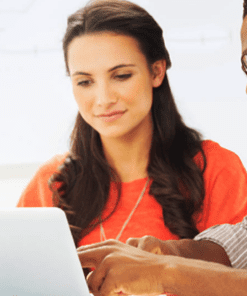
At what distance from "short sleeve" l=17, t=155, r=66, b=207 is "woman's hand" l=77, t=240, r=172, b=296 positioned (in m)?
0.92

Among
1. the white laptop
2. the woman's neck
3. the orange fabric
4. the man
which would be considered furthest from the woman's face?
the white laptop

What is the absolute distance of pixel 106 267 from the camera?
0.71 meters

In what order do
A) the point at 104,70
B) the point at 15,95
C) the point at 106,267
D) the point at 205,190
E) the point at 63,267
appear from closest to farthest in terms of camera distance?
the point at 63,267 → the point at 106,267 → the point at 104,70 → the point at 205,190 → the point at 15,95

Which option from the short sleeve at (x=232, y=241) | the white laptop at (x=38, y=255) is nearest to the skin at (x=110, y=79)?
the short sleeve at (x=232, y=241)

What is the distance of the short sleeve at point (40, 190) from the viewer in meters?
1.62

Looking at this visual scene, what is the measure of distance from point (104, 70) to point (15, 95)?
39.7 inches

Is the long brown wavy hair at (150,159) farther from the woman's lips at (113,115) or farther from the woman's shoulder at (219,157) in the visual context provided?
the woman's lips at (113,115)

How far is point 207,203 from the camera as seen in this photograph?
1524mm

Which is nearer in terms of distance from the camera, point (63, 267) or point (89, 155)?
point (63, 267)

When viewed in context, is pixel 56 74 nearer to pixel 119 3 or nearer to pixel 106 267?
pixel 119 3

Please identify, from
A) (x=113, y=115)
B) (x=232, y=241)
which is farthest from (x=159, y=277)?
(x=113, y=115)

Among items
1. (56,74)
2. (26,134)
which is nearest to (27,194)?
(26,134)

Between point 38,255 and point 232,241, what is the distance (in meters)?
0.57

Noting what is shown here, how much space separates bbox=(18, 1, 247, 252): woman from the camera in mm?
1444
